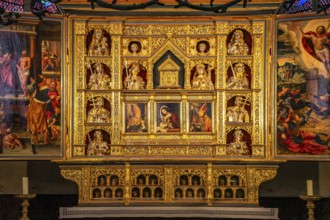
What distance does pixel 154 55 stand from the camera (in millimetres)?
14289

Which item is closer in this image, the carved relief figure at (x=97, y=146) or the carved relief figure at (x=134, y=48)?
the carved relief figure at (x=97, y=146)

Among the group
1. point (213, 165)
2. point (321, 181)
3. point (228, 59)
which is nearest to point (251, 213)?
point (213, 165)

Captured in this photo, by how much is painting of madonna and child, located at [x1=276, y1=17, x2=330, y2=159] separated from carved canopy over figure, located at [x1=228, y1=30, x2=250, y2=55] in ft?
2.23

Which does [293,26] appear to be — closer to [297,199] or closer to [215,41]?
[215,41]

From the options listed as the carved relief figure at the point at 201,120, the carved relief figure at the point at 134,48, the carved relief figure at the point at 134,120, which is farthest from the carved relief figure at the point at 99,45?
the carved relief figure at the point at 201,120

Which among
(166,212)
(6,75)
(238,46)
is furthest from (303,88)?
(6,75)

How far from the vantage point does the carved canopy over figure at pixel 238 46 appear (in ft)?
46.9

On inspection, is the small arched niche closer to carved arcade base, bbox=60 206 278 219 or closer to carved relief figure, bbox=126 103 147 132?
carved relief figure, bbox=126 103 147 132

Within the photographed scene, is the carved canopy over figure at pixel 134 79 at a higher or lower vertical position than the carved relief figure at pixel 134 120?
higher

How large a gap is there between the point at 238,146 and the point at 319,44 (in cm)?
259

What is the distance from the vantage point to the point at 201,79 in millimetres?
14297

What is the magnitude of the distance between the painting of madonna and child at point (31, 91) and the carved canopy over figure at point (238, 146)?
3.43 meters

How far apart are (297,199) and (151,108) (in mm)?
3662

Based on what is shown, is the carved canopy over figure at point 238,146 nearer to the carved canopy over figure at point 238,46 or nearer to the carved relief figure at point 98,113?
the carved canopy over figure at point 238,46
